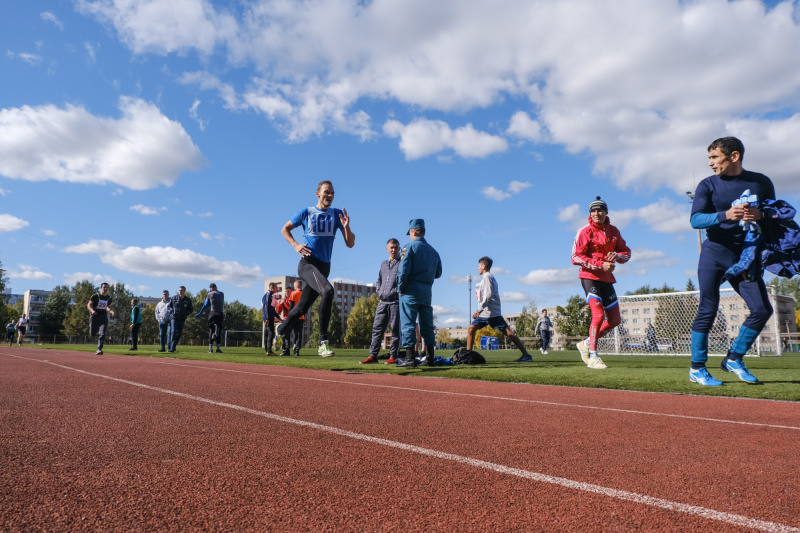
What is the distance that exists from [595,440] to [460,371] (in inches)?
168

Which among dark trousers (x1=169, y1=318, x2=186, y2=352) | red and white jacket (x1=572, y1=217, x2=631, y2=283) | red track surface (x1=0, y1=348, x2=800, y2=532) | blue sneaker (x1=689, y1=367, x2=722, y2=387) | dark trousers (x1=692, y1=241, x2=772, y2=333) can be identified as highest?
red and white jacket (x1=572, y1=217, x2=631, y2=283)

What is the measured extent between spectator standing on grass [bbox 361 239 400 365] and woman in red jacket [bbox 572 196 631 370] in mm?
3446

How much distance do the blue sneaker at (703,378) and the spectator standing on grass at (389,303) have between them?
5083 millimetres

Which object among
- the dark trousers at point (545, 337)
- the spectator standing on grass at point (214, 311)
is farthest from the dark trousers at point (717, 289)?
the dark trousers at point (545, 337)

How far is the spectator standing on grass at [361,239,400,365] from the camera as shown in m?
9.62

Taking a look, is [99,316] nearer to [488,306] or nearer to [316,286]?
[316,286]

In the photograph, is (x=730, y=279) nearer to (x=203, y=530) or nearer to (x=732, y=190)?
(x=732, y=190)

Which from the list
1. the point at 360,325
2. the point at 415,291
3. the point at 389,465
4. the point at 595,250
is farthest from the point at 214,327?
the point at 360,325

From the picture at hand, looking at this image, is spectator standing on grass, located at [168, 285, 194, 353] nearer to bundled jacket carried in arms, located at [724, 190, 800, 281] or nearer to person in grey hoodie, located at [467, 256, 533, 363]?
person in grey hoodie, located at [467, 256, 533, 363]

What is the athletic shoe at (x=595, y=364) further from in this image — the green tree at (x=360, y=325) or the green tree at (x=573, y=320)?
the green tree at (x=360, y=325)

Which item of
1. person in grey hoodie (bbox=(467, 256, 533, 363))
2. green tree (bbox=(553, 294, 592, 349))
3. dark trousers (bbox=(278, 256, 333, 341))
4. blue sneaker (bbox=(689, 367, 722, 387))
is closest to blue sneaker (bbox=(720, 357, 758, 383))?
blue sneaker (bbox=(689, 367, 722, 387))

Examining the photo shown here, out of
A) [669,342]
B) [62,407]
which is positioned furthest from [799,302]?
[62,407]

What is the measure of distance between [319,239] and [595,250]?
4242mm

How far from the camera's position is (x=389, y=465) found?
2.22 metres
